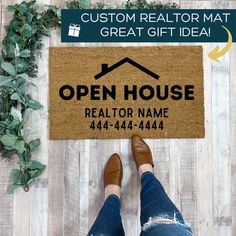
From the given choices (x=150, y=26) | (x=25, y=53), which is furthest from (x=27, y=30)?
(x=150, y=26)

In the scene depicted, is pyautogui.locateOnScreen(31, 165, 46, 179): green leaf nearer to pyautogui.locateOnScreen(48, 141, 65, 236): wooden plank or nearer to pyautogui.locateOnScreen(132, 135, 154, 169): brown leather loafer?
pyautogui.locateOnScreen(48, 141, 65, 236): wooden plank

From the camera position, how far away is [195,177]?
167cm

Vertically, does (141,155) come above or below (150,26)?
below

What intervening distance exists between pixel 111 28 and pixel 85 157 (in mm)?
585

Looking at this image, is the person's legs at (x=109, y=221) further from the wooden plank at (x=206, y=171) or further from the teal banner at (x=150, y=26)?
the teal banner at (x=150, y=26)

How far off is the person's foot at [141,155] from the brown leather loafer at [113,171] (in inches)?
3.0

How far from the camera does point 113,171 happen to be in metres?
1.63

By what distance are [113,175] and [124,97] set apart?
0.34m

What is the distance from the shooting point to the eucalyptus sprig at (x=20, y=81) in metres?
1.62

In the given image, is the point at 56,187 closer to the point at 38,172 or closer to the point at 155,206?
the point at 38,172

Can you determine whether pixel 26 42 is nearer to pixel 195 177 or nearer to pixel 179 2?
pixel 179 2

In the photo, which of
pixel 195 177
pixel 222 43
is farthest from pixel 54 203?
pixel 222 43

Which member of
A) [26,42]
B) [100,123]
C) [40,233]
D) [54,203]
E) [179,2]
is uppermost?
[179,2]

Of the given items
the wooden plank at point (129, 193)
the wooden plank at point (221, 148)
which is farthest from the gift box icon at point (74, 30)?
the wooden plank at point (221, 148)
